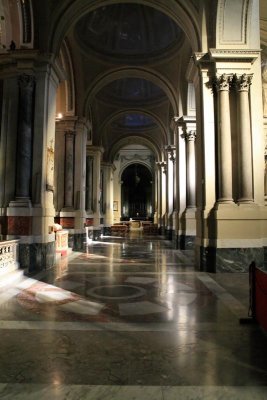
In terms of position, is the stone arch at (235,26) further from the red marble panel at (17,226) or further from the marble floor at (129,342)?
the red marble panel at (17,226)

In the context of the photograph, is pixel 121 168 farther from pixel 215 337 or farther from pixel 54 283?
pixel 215 337

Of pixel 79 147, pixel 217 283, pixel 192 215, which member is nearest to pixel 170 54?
pixel 79 147

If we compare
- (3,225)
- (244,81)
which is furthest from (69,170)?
(244,81)

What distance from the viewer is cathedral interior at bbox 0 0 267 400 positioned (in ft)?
9.36

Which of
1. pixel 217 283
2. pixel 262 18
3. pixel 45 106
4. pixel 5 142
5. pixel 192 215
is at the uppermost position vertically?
pixel 262 18

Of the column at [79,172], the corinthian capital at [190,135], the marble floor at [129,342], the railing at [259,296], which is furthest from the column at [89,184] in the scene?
the railing at [259,296]

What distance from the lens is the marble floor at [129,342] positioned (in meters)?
2.47

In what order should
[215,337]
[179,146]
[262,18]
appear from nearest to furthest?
[215,337]
[262,18]
[179,146]

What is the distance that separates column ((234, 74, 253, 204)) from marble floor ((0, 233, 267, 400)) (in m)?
2.49

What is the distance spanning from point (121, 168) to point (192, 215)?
2615cm

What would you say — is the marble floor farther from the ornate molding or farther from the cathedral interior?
the ornate molding

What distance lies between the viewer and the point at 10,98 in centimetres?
848

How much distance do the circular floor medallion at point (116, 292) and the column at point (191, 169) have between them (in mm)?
8338

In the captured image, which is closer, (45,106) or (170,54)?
(45,106)
